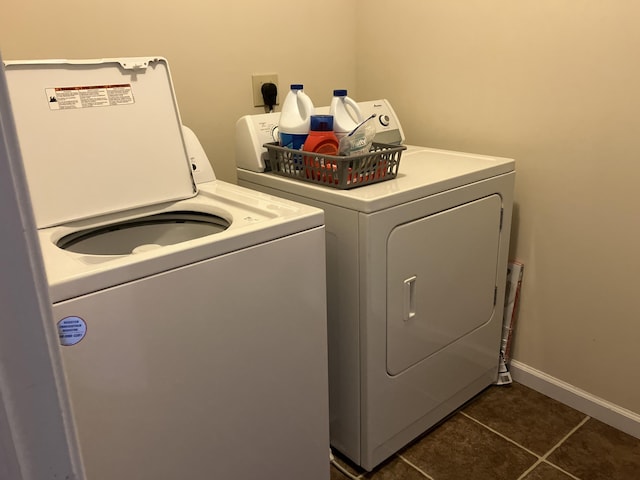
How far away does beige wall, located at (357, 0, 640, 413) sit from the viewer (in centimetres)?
153

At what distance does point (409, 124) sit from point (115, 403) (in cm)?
152

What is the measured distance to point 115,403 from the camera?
993mm

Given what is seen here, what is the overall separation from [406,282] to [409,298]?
0.06 meters

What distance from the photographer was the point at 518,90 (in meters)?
1.72

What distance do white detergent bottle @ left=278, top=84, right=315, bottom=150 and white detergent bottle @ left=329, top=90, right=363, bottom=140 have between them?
0.08 meters

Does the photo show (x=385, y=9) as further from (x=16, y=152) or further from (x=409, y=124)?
(x=16, y=152)

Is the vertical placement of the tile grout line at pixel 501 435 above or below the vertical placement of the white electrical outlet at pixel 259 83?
below

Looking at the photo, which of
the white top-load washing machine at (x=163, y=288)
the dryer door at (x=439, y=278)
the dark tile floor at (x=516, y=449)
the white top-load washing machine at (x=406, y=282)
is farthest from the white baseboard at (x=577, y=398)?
the white top-load washing machine at (x=163, y=288)

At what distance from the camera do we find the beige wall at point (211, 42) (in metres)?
1.45

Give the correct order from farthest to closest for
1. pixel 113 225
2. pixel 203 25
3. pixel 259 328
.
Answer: pixel 203 25
pixel 113 225
pixel 259 328

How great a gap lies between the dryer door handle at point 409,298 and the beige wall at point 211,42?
2.65ft

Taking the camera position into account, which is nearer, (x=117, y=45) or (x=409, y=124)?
(x=117, y=45)

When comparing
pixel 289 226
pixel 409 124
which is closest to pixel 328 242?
pixel 289 226

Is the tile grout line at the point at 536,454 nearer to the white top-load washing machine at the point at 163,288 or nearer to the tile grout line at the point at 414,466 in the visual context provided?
the tile grout line at the point at 414,466
